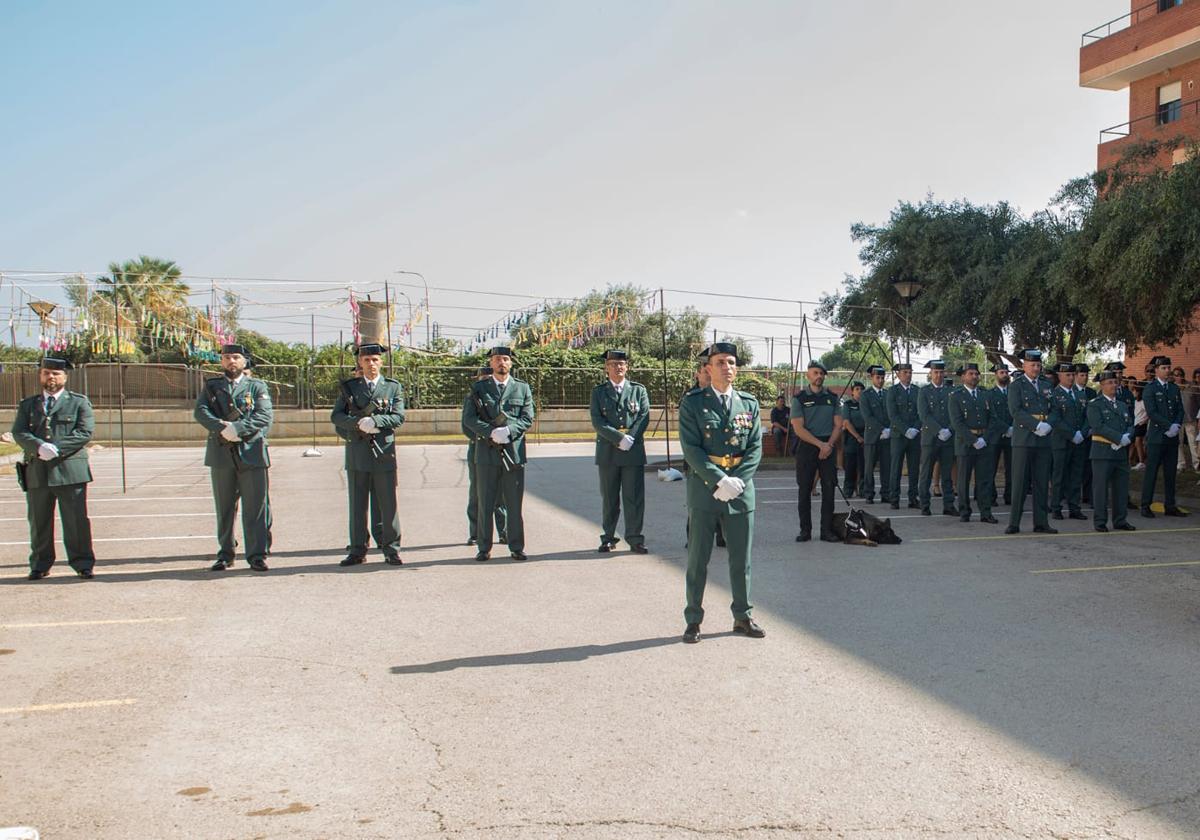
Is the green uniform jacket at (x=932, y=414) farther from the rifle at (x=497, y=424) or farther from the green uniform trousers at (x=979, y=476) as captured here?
the rifle at (x=497, y=424)

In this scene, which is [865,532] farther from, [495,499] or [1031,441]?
[495,499]

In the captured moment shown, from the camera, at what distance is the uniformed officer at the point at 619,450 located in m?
9.80

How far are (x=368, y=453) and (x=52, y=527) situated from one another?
8.90 feet

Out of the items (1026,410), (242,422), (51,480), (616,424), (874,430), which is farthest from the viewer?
(874,430)

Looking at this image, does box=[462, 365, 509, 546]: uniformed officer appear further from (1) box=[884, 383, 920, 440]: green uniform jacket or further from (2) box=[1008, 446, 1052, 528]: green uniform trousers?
(1) box=[884, 383, 920, 440]: green uniform jacket

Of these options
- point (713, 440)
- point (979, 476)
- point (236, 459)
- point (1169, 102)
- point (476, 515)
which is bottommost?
point (476, 515)

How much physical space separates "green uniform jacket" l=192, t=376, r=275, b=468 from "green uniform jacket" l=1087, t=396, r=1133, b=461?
31.7ft

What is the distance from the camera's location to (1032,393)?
11852mm

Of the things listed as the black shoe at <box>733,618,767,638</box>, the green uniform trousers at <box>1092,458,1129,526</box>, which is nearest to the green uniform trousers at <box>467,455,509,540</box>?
the black shoe at <box>733,618,767,638</box>

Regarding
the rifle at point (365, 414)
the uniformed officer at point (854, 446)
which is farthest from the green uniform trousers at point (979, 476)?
the rifle at point (365, 414)

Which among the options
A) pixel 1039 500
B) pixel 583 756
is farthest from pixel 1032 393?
pixel 583 756

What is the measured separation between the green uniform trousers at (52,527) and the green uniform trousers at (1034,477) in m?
9.86

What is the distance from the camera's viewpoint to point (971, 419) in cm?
1247

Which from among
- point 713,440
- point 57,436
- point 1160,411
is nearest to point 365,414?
point 57,436
